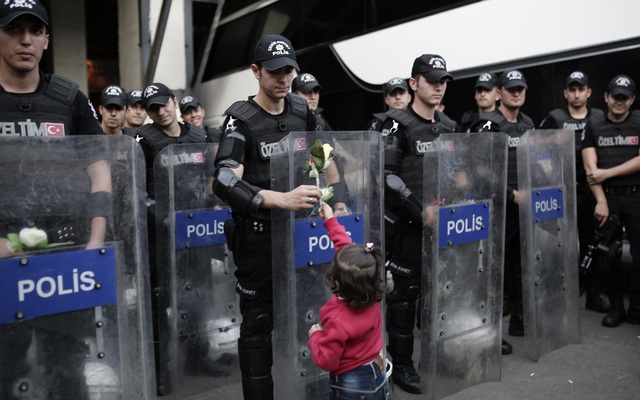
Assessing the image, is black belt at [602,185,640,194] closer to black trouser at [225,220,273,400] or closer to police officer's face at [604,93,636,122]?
police officer's face at [604,93,636,122]

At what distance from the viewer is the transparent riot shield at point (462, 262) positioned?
3291mm

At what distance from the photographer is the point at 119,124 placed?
4984mm

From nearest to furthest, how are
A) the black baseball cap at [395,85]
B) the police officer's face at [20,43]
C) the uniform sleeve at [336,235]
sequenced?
1. the police officer's face at [20,43]
2. the uniform sleeve at [336,235]
3. the black baseball cap at [395,85]

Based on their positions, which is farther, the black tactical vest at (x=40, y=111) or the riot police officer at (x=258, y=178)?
the riot police officer at (x=258, y=178)

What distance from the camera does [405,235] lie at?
3.59m

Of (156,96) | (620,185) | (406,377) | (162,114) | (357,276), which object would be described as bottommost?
(406,377)

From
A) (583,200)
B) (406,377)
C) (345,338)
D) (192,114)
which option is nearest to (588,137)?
(583,200)

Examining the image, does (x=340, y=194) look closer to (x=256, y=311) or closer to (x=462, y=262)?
(x=256, y=311)

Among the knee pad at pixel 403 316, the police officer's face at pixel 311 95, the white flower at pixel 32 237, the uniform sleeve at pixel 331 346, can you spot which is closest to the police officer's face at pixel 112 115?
the police officer's face at pixel 311 95

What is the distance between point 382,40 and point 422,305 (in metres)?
4.08

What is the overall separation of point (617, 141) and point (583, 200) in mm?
667

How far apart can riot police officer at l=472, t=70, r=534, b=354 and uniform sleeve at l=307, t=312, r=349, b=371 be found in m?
2.30

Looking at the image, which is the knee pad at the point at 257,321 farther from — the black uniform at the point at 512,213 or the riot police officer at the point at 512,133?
the black uniform at the point at 512,213

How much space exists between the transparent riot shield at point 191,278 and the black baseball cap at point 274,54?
88 centimetres
